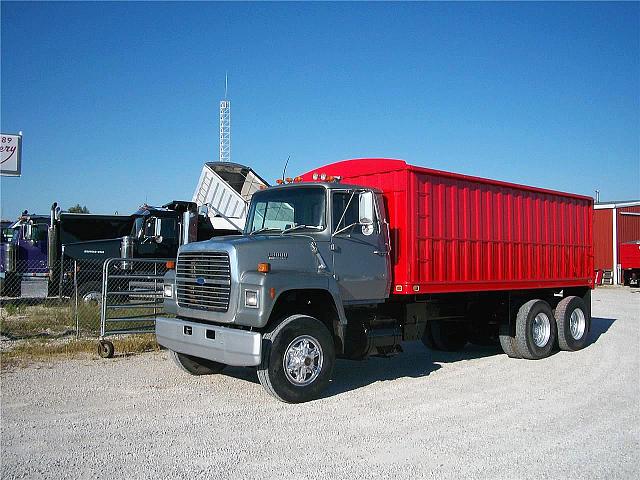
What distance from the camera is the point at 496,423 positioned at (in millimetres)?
6426

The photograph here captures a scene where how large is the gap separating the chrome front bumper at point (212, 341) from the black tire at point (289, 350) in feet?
0.78

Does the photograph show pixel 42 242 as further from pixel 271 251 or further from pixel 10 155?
pixel 271 251

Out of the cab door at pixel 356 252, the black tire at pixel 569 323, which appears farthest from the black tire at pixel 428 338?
the cab door at pixel 356 252

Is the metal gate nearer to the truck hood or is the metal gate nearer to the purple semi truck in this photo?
the truck hood

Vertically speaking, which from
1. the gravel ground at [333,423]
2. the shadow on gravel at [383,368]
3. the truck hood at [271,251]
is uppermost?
the truck hood at [271,251]

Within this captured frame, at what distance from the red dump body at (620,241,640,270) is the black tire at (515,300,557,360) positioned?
23.2 m

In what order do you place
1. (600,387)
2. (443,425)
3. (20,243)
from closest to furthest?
→ (443,425), (600,387), (20,243)

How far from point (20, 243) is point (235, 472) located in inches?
664

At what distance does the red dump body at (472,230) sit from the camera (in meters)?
8.74

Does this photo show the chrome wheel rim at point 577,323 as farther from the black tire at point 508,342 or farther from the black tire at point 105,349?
the black tire at point 105,349

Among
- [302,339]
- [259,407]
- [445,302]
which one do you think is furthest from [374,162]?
[259,407]

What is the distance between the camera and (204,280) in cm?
753

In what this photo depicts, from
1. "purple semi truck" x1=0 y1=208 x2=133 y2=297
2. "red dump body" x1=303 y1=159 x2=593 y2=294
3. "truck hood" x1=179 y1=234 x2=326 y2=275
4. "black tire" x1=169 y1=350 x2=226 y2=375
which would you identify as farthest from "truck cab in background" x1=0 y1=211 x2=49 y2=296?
"truck hood" x1=179 y1=234 x2=326 y2=275

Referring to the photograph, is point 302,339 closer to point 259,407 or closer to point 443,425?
point 259,407
